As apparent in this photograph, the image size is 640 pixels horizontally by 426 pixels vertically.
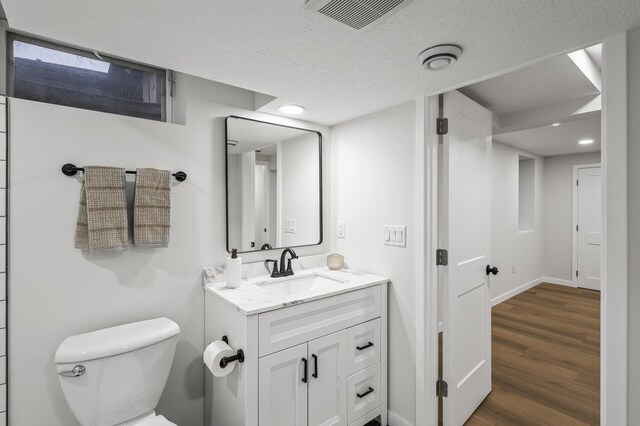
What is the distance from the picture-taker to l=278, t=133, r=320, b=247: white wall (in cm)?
221

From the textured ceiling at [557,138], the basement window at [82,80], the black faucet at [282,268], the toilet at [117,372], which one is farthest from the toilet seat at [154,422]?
the textured ceiling at [557,138]

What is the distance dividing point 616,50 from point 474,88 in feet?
4.18

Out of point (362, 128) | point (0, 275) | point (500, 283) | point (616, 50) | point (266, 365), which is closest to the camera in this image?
point (616, 50)

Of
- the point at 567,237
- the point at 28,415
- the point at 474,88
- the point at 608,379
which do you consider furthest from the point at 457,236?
the point at 567,237

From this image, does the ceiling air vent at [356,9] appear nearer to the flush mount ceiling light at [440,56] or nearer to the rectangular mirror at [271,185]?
the flush mount ceiling light at [440,56]

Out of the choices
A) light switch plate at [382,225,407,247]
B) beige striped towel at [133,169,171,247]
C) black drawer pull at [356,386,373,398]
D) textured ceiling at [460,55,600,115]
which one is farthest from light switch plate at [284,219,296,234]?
textured ceiling at [460,55,600,115]

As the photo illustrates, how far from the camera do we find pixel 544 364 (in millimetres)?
2699

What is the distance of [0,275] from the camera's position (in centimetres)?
131

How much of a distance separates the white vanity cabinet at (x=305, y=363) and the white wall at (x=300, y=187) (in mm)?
655

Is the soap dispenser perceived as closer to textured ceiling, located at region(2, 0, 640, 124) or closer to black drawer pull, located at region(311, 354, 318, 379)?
black drawer pull, located at region(311, 354, 318, 379)

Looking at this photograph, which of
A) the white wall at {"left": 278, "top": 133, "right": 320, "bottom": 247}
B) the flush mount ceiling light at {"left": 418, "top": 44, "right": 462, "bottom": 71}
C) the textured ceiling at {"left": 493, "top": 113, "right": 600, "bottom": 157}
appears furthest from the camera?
the textured ceiling at {"left": 493, "top": 113, "right": 600, "bottom": 157}

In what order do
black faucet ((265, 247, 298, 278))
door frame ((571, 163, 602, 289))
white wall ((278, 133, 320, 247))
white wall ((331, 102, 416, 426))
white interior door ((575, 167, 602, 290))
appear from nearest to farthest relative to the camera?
white wall ((331, 102, 416, 426)), black faucet ((265, 247, 298, 278)), white wall ((278, 133, 320, 247)), white interior door ((575, 167, 602, 290)), door frame ((571, 163, 602, 289))

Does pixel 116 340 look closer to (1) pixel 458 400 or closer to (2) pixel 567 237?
(1) pixel 458 400

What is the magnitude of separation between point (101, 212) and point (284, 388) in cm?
122
